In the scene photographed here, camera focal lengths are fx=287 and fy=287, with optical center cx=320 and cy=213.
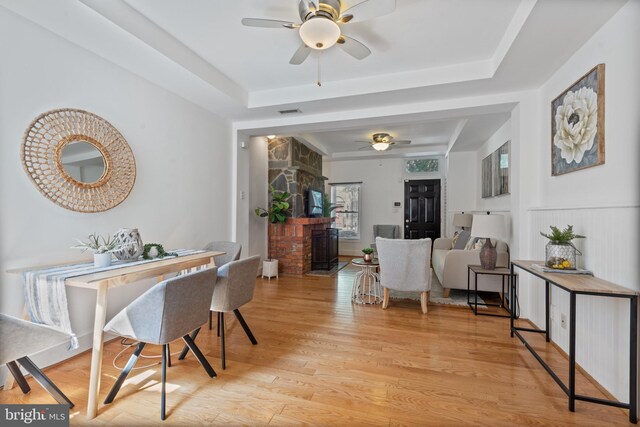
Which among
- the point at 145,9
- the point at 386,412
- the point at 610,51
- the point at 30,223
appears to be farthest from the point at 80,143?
the point at 610,51

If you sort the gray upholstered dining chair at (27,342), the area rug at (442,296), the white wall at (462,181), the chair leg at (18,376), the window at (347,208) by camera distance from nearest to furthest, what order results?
the gray upholstered dining chair at (27,342) < the chair leg at (18,376) < the area rug at (442,296) < the white wall at (462,181) < the window at (347,208)

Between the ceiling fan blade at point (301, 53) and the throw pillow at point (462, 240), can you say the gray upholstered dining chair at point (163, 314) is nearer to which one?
the ceiling fan blade at point (301, 53)

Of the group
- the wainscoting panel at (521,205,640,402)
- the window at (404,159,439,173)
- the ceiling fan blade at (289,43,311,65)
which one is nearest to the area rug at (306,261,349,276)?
the window at (404,159,439,173)

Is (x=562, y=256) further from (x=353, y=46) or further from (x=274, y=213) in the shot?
(x=274, y=213)

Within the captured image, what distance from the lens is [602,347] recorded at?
6.29 feet

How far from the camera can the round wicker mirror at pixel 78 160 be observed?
6.95 feet

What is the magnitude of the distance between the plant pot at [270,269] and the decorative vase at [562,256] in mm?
3969

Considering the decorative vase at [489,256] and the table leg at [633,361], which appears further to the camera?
the decorative vase at [489,256]

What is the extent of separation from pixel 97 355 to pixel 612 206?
3.32 meters

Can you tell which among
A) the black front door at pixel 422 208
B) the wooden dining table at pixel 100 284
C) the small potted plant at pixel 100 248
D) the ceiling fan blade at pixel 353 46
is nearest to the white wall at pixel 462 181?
the black front door at pixel 422 208

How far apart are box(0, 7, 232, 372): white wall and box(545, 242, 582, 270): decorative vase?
144 inches

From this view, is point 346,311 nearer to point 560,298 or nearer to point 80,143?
point 560,298

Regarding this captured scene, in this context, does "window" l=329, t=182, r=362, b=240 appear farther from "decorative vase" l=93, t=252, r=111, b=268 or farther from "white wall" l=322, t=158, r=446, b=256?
"decorative vase" l=93, t=252, r=111, b=268

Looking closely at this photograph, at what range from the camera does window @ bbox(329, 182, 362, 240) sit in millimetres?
8016
